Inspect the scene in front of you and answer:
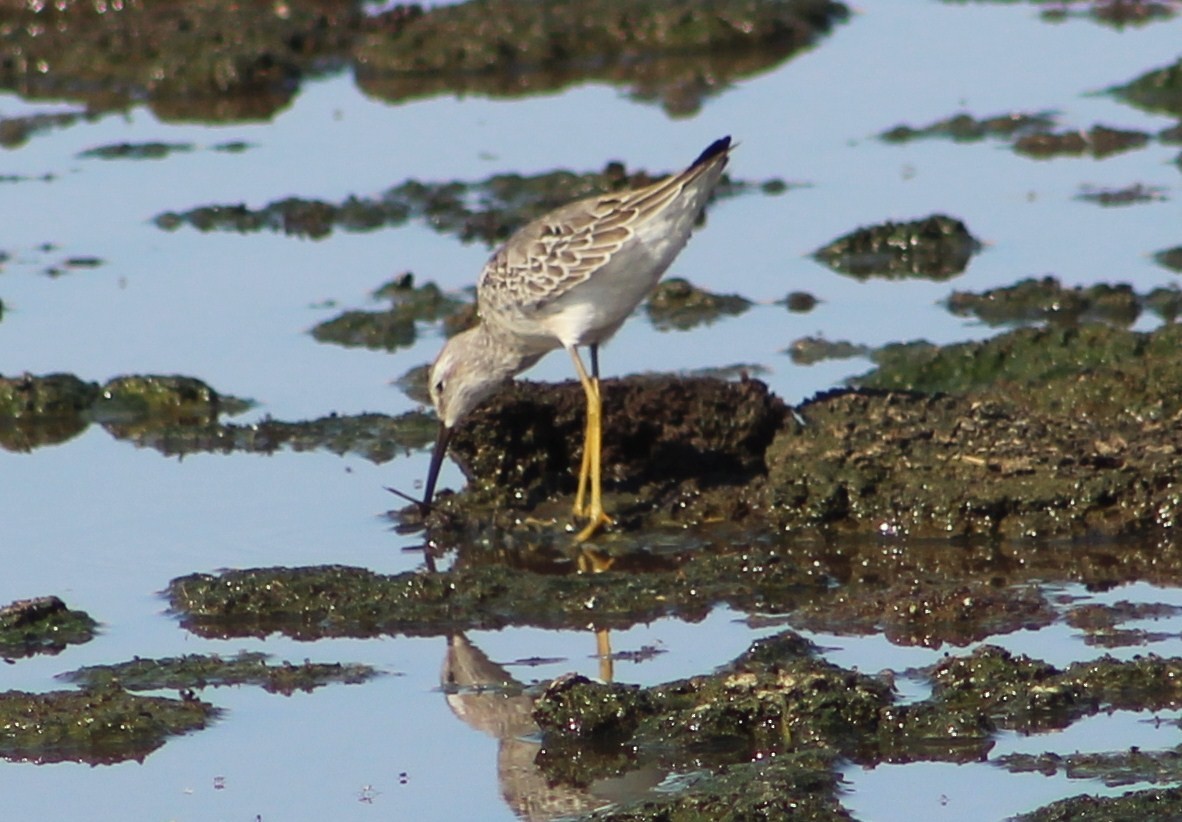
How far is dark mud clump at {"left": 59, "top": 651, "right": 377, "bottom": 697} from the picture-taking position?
311 inches

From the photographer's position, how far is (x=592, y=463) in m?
9.78

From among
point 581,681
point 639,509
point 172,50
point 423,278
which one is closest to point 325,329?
point 423,278

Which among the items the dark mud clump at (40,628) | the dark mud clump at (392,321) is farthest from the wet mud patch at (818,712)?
the dark mud clump at (392,321)

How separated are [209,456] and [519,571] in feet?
8.55

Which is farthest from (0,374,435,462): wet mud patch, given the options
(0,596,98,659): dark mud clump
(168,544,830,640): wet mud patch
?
(0,596,98,659): dark mud clump

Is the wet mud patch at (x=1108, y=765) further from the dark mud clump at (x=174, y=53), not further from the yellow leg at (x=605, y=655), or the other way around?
the dark mud clump at (x=174, y=53)

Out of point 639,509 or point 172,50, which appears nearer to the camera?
point 639,509

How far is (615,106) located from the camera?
61.3 feet

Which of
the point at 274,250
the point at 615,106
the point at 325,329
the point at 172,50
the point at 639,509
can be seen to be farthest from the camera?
the point at 172,50

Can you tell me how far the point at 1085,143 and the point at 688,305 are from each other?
4.60 m

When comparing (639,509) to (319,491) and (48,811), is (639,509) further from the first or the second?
(48,811)

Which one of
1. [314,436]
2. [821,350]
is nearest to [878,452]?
[821,350]

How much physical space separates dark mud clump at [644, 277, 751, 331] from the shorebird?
8.27ft

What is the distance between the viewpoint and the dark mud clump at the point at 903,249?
13672mm
